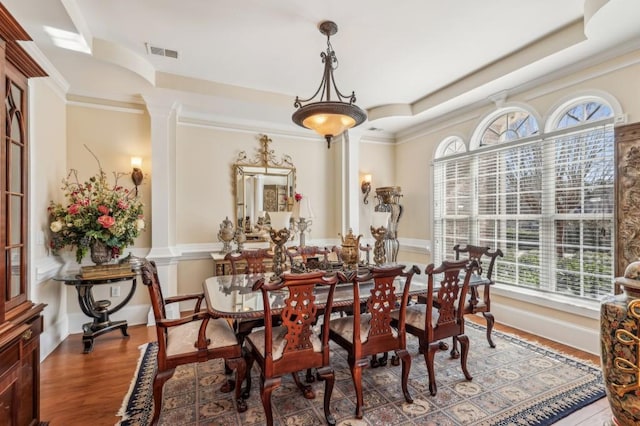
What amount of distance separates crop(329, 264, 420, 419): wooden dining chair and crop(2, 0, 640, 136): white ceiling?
84.8 inches

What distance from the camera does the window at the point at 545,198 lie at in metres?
3.01

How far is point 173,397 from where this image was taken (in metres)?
2.29

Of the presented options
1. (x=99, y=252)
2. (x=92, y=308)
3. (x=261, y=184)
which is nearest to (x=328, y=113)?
(x=261, y=184)

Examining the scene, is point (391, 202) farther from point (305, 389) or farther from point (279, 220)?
point (305, 389)

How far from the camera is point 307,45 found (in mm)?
3018

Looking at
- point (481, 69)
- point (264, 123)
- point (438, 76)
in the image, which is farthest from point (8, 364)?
point (481, 69)

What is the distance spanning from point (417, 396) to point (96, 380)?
2.62 m

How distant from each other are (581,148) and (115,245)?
16.7 ft

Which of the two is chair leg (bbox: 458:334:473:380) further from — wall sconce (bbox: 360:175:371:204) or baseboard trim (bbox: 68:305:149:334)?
baseboard trim (bbox: 68:305:149:334)

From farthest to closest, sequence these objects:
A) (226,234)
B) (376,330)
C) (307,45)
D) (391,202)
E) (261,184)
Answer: (391,202), (261,184), (226,234), (307,45), (376,330)

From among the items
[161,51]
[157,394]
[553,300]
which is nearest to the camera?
[157,394]

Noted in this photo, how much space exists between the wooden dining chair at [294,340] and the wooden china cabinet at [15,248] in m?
1.24

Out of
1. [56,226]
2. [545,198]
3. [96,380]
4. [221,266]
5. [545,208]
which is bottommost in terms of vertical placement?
[96,380]

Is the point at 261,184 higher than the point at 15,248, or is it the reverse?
the point at 261,184
